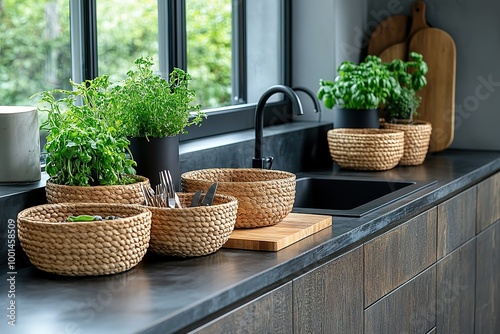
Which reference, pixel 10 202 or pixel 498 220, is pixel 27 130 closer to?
pixel 10 202

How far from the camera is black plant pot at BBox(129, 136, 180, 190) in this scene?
2195mm

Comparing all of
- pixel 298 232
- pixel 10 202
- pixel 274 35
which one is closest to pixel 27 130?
pixel 10 202

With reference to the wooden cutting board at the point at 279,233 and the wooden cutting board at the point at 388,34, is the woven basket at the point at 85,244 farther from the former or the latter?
the wooden cutting board at the point at 388,34

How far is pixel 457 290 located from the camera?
313cm

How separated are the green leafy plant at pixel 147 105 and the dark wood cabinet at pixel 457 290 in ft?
3.79

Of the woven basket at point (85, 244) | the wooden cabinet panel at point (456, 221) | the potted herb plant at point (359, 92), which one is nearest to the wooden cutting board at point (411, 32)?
the potted herb plant at point (359, 92)

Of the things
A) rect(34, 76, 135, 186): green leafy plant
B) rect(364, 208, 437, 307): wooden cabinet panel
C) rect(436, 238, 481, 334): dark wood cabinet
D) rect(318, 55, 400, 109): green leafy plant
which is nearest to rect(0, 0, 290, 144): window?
rect(318, 55, 400, 109): green leafy plant

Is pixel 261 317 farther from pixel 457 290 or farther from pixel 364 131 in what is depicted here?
pixel 364 131

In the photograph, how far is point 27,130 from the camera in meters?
2.05

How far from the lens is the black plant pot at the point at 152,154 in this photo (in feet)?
7.20

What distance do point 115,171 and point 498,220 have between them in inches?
82.2

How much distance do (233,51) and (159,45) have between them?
539 mm

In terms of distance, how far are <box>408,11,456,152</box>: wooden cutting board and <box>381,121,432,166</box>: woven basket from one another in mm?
368

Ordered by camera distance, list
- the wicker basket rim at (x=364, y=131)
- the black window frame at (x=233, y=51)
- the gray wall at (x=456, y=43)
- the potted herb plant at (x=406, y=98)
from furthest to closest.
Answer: the gray wall at (x=456, y=43)
the potted herb plant at (x=406, y=98)
the wicker basket rim at (x=364, y=131)
the black window frame at (x=233, y=51)
